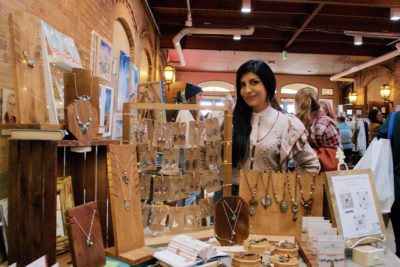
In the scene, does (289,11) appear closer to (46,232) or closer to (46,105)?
(46,105)

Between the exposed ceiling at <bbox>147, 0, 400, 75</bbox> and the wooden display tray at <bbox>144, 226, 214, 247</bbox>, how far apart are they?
456 cm

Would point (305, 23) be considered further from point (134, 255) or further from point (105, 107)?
point (134, 255)

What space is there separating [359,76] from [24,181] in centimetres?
1279

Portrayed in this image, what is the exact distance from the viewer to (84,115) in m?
1.33

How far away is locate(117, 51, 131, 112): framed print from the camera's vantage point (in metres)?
4.03

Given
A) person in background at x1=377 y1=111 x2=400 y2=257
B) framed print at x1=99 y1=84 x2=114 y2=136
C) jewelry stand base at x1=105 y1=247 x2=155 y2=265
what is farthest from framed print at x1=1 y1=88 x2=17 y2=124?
person in background at x1=377 y1=111 x2=400 y2=257

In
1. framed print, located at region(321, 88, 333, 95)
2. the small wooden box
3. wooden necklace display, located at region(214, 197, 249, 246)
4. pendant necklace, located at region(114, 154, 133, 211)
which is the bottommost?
the small wooden box

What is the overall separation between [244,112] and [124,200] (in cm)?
81

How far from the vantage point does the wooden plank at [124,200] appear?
134 centimetres

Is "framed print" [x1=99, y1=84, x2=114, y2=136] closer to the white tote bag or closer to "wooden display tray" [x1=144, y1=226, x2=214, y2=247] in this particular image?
"wooden display tray" [x1=144, y1=226, x2=214, y2=247]

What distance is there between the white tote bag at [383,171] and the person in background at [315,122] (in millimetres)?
412

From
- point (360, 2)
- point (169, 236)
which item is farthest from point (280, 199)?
point (360, 2)

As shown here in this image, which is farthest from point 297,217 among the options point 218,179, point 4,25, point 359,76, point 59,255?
point 359,76

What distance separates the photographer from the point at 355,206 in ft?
5.03
